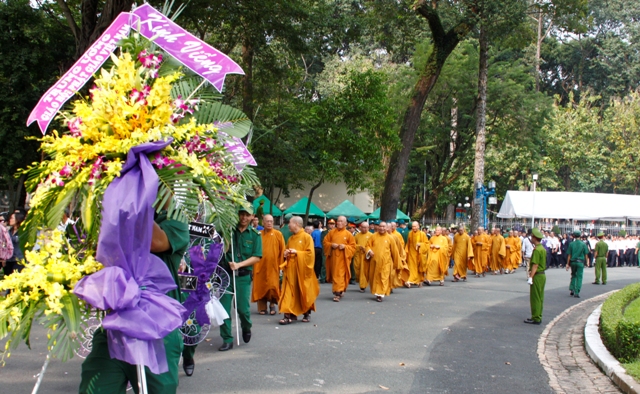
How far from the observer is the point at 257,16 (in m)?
17.2

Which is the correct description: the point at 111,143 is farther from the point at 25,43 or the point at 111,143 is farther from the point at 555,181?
the point at 555,181

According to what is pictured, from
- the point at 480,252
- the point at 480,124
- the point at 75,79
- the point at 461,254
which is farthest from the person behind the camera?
the point at 480,124

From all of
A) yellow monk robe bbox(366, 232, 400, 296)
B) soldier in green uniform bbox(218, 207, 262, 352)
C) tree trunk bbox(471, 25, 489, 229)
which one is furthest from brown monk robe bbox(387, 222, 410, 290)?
tree trunk bbox(471, 25, 489, 229)

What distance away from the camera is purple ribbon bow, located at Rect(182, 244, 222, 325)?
23.7ft

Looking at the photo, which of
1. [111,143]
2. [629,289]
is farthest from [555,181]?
[111,143]

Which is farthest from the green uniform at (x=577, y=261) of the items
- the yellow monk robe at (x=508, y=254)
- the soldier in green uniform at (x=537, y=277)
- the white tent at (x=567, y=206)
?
the white tent at (x=567, y=206)

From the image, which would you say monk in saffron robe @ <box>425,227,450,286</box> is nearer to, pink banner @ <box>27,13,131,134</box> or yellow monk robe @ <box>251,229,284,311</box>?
yellow monk robe @ <box>251,229,284,311</box>

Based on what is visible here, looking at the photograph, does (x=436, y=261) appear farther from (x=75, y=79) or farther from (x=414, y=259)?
(x=75, y=79)

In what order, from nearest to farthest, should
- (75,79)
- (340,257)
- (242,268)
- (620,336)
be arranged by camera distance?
(75,79), (620,336), (242,268), (340,257)

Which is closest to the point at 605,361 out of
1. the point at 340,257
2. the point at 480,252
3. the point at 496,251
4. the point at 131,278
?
the point at 131,278

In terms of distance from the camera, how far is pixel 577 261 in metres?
17.0

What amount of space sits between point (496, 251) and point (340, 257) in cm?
1312

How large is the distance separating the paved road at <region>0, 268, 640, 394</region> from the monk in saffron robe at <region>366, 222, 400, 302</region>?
103 cm

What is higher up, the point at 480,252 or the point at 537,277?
the point at 537,277
